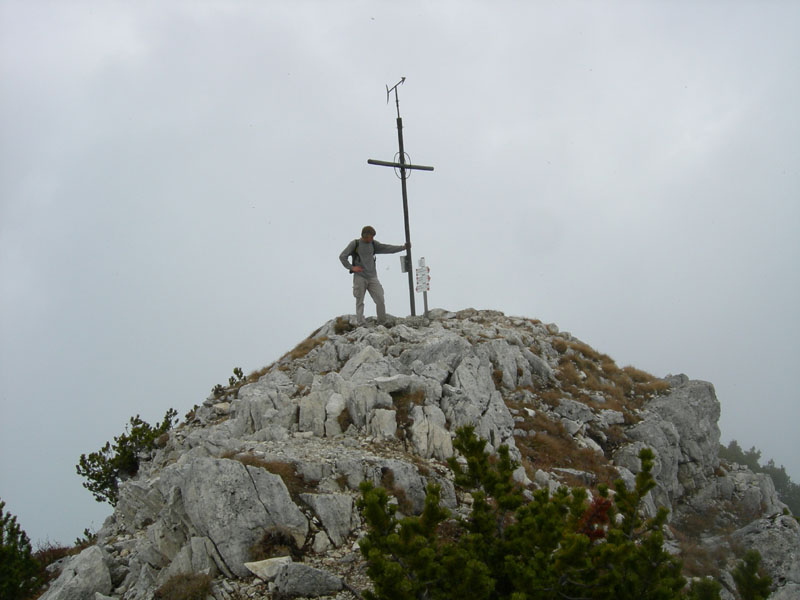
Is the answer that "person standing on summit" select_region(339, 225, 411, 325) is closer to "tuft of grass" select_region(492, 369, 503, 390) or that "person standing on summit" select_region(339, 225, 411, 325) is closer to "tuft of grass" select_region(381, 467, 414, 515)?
"tuft of grass" select_region(492, 369, 503, 390)

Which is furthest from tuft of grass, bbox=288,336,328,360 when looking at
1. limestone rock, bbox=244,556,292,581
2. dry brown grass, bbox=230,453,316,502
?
limestone rock, bbox=244,556,292,581

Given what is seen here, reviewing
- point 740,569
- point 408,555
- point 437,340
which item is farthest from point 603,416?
point 408,555

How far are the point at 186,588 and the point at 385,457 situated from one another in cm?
435

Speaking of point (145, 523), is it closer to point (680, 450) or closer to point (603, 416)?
point (603, 416)

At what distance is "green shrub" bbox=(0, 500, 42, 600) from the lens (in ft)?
32.0

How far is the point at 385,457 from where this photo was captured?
35.4 feet

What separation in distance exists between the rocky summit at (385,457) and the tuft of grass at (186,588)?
2.2 inches

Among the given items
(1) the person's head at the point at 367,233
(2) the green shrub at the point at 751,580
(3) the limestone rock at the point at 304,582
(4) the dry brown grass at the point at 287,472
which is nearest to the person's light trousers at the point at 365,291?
(1) the person's head at the point at 367,233

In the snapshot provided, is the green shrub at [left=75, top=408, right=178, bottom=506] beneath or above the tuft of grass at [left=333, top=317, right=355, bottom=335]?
beneath

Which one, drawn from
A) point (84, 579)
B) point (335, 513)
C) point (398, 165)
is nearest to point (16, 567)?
point (84, 579)

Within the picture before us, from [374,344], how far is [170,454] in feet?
22.6

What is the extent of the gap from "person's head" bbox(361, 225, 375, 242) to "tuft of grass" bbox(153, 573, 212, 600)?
13245 mm

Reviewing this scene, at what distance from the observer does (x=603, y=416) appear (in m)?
16.8

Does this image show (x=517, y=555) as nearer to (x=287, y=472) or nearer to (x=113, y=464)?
(x=287, y=472)
